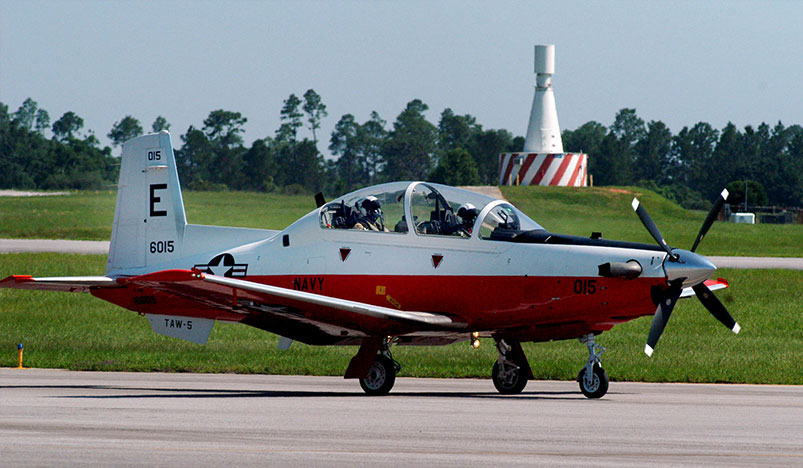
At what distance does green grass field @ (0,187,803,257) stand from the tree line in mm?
32645

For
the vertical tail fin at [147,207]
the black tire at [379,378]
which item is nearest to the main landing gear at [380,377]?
the black tire at [379,378]

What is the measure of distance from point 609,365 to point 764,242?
41.1 meters

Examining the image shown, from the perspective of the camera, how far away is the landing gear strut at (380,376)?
15367 millimetres

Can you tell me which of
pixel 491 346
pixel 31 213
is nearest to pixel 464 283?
pixel 491 346

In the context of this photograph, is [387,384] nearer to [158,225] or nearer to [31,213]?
[158,225]

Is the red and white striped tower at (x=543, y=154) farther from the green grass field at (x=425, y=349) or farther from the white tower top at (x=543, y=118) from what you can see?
the green grass field at (x=425, y=349)

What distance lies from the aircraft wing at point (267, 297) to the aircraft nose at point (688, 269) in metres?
3.01

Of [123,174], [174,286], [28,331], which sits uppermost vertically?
[123,174]

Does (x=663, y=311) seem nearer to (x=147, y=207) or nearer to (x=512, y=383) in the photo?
(x=512, y=383)

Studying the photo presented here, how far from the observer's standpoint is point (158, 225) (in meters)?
18.0

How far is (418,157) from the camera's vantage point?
12988 cm

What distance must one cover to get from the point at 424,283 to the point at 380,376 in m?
1.41

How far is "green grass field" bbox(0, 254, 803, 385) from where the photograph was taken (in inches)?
774

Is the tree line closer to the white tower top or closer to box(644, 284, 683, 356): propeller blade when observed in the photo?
the white tower top
